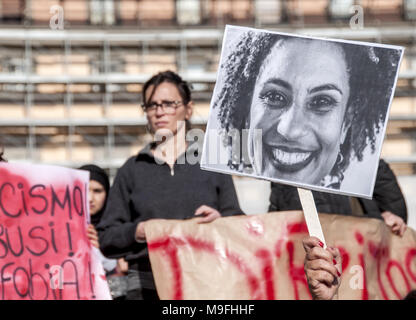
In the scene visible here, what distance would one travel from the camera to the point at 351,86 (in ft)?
4.93

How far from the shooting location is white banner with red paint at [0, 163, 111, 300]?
1.81 m

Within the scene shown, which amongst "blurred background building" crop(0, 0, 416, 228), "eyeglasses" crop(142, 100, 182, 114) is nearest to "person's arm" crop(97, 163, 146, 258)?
"eyeglasses" crop(142, 100, 182, 114)

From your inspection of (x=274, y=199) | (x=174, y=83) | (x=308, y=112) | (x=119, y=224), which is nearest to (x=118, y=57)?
(x=274, y=199)

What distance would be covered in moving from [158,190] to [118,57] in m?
14.9

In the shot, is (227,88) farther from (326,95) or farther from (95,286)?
(95,286)

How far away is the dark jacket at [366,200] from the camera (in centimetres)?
205

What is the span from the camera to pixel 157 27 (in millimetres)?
16031

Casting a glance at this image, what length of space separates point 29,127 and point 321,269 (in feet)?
48.9

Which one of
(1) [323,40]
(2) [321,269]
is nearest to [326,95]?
(1) [323,40]

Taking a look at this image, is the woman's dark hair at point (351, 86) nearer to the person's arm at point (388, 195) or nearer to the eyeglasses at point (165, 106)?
the eyeglasses at point (165, 106)

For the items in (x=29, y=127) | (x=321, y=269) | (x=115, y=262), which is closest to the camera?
(x=321, y=269)

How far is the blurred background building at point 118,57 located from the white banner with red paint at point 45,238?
13.7 metres

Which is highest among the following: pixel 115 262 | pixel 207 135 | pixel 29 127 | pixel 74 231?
pixel 207 135

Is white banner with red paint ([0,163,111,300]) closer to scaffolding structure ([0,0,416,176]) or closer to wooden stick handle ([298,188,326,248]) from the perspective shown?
wooden stick handle ([298,188,326,248])
